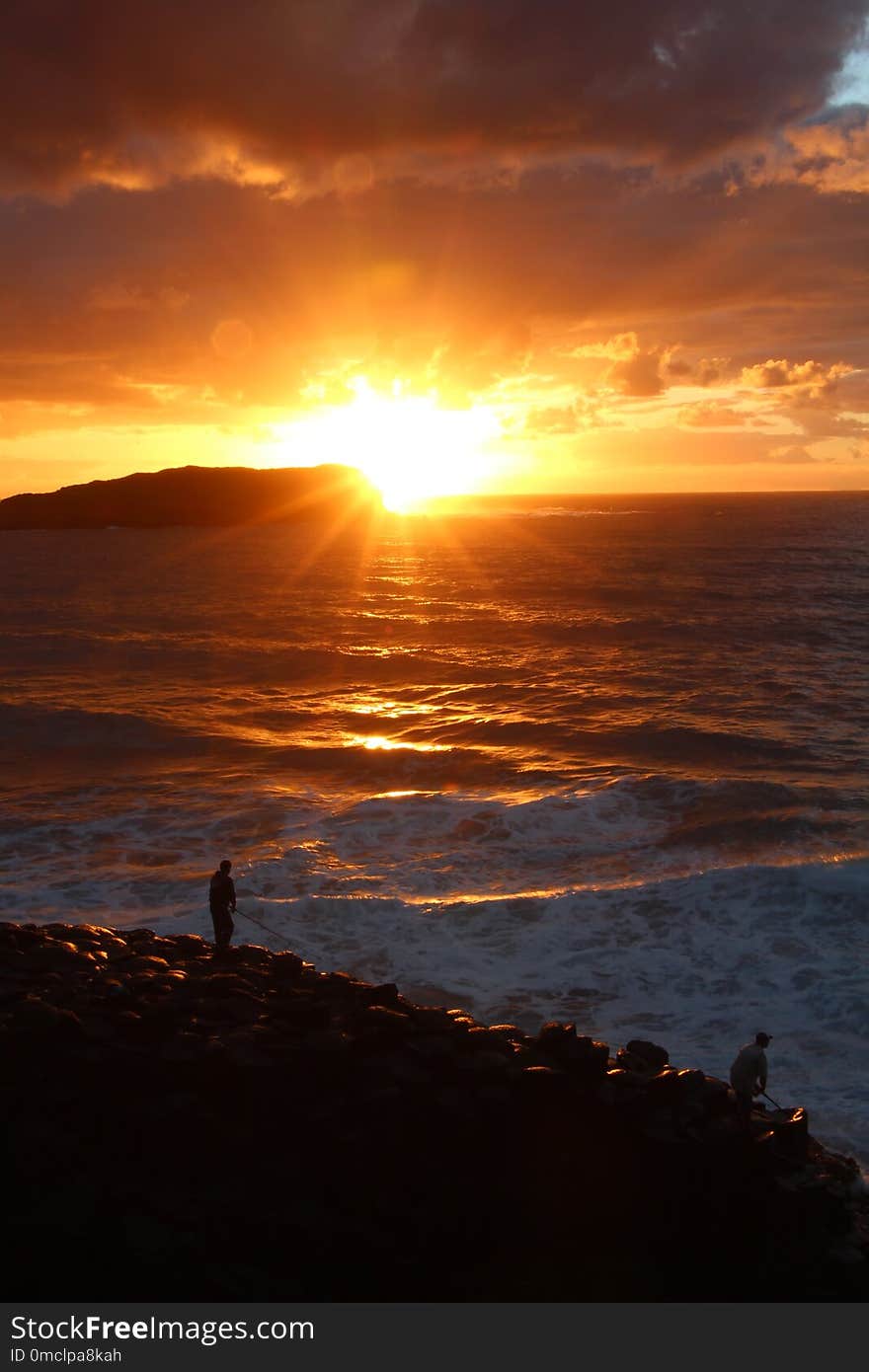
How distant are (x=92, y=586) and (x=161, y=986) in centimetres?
7146

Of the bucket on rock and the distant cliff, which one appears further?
the distant cliff

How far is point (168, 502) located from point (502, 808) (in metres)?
174

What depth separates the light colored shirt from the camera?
9391 millimetres

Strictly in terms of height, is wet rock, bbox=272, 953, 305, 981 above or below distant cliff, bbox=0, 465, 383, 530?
below

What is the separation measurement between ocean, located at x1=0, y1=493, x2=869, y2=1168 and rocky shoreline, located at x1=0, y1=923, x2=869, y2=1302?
2.78 m

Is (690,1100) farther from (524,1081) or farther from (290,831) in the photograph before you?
(290,831)

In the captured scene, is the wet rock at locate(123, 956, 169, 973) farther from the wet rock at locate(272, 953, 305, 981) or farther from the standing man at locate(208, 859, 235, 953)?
the wet rock at locate(272, 953, 305, 981)

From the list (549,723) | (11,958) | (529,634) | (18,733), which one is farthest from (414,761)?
(529,634)

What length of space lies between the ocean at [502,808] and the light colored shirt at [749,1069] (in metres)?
1.86

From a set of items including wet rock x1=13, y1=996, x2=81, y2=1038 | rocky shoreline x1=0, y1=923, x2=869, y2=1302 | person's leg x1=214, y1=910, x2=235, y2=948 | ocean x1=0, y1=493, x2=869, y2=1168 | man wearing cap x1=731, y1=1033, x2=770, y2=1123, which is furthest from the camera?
ocean x1=0, y1=493, x2=869, y2=1168

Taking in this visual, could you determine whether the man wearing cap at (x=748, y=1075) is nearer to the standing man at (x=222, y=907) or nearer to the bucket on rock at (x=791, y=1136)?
the bucket on rock at (x=791, y=1136)

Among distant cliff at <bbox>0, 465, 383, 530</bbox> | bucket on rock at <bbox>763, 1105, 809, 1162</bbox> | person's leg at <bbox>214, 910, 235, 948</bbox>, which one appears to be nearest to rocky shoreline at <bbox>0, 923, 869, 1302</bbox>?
bucket on rock at <bbox>763, 1105, 809, 1162</bbox>

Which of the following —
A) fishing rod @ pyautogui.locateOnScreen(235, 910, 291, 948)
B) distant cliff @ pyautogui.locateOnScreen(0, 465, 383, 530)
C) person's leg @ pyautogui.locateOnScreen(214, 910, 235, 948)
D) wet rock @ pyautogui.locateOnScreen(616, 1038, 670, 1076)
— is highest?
distant cliff @ pyautogui.locateOnScreen(0, 465, 383, 530)

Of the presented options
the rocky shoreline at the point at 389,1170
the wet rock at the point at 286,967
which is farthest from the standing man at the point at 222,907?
the rocky shoreline at the point at 389,1170
